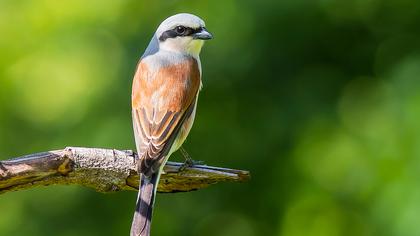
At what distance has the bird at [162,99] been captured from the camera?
6.11m

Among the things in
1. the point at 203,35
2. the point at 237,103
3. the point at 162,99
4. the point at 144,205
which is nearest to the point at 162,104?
the point at 162,99

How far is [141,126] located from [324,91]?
2.81m

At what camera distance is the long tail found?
6047 millimetres

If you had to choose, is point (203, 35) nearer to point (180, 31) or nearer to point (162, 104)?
point (180, 31)

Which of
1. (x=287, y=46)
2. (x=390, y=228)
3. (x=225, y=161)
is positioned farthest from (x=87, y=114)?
(x=390, y=228)

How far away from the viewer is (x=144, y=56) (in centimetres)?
757

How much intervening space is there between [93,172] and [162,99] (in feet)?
3.79

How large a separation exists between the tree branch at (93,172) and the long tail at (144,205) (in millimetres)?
175

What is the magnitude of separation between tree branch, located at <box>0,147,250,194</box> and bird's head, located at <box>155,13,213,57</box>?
1.25 metres

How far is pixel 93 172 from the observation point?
594cm

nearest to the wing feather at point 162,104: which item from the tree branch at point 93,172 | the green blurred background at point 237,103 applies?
the tree branch at point 93,172

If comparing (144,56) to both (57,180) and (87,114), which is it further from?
(57,180)

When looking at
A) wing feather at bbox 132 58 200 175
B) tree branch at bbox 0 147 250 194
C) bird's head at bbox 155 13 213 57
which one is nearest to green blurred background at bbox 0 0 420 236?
bird's head at bbox 155 13 213 57

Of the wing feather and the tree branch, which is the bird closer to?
the wing feather
